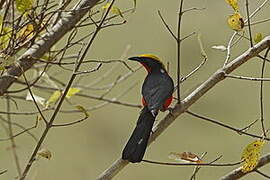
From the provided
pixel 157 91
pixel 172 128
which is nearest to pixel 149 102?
pixel 157 91

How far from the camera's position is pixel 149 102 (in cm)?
103

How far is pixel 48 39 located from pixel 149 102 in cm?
28

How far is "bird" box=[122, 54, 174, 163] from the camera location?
0.88m

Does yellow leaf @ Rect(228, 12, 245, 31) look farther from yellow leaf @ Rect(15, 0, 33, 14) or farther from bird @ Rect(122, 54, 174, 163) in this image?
yellow leaf @ Rect(15, 0, 33, 14)

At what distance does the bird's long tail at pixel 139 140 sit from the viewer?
0.87 meters

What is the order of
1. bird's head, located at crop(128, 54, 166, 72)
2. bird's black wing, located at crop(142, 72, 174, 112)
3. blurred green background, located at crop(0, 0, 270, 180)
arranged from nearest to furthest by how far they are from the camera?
1. bird's black wing, located at crop(142, 72, 174, 112)
2. bird's head, located at crop(128, 54, 166, 72)
3. blurred green background, located at crop(0, 0, 270, 180)

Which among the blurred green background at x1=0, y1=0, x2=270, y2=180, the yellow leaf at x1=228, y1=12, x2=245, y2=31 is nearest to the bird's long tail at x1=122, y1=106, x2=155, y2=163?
the yellow leaf at x1=228, y1=12, x2=245, y2=31

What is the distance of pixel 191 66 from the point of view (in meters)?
3.46

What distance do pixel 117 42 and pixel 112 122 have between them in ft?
1.88

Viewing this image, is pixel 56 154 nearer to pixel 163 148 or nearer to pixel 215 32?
pixel 163 148

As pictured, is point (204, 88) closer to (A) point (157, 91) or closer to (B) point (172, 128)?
(A) point (157, 91)

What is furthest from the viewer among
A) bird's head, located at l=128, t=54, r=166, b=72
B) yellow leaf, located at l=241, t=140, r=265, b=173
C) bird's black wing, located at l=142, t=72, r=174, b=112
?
bird's head, located at l=128, t=54, r=166, b=72

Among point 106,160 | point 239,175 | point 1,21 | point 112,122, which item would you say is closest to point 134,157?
point 239,175

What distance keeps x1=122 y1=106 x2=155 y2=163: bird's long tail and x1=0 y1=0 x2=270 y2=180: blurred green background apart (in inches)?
90.4
